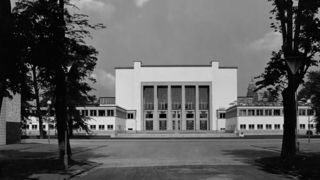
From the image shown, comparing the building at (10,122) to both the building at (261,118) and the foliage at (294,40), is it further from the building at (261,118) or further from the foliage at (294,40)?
the building at (261,118)

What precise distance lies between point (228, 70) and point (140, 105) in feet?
87.4

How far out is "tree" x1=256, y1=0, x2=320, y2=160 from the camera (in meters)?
26.5

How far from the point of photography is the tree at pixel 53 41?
20469mm

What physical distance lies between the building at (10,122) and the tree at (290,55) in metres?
28.8

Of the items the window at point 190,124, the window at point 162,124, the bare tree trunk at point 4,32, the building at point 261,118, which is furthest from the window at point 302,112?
the bare tree trunk at point 4,32

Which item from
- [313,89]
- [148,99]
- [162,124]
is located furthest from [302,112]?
[313,89]

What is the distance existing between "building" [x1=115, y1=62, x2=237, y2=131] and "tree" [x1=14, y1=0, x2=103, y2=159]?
11774cm

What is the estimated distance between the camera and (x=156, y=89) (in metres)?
145

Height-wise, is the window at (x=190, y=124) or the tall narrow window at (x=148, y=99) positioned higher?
the tall narrow window at (x=148, y=99)

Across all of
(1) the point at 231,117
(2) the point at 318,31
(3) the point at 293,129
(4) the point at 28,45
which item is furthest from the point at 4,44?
(1) the point at 231,117

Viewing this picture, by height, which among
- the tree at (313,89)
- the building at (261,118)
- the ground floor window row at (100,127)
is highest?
the tree at (313,89)

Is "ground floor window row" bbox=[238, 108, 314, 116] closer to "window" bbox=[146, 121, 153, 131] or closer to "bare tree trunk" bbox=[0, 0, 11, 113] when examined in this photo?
"window" bbox=[146, 121, 153, 131]

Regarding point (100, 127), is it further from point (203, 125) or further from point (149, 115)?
point (203, 125)

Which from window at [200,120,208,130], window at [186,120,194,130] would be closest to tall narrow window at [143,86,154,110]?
window at [186,120,194,130]
